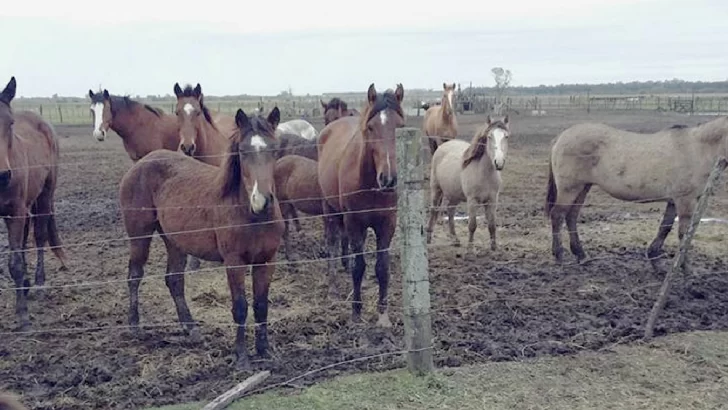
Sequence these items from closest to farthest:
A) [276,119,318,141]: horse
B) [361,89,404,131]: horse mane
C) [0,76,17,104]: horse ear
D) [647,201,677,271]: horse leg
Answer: [361,89,404,131]: horse mane < [0,76,17,104]: horse ear < [647,201,677,271]: horse leg < [276,119,318,141]: horse

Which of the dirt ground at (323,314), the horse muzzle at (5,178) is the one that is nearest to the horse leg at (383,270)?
the dirt ground at (323,314)

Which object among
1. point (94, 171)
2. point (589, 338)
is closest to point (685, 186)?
point (589, 338)

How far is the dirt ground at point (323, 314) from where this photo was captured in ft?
16.8

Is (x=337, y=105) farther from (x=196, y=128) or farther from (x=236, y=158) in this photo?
(x=236, y=158)

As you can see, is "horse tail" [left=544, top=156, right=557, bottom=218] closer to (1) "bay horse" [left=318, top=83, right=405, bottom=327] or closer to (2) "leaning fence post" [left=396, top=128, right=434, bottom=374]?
(1) "bay horse" [left=318, top=83, right=405, bottom=327]

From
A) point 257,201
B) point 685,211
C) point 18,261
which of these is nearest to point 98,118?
point 18,261

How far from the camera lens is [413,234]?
4695 mm

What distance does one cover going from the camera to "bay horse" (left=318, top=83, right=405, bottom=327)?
5.86 metres

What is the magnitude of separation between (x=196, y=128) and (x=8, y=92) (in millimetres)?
2862

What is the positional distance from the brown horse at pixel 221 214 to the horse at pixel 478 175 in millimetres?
3781

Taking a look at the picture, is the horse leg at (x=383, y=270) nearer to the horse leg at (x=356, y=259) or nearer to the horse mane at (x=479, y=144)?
the horse leg at (x=356, y=259)

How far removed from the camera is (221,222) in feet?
17.5

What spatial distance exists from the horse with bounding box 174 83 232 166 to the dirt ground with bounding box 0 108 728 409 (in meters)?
1.48

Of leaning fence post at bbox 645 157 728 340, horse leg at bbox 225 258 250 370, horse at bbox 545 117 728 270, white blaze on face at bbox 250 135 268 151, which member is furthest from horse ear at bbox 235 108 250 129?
horse at bbox 545 117 728 270
